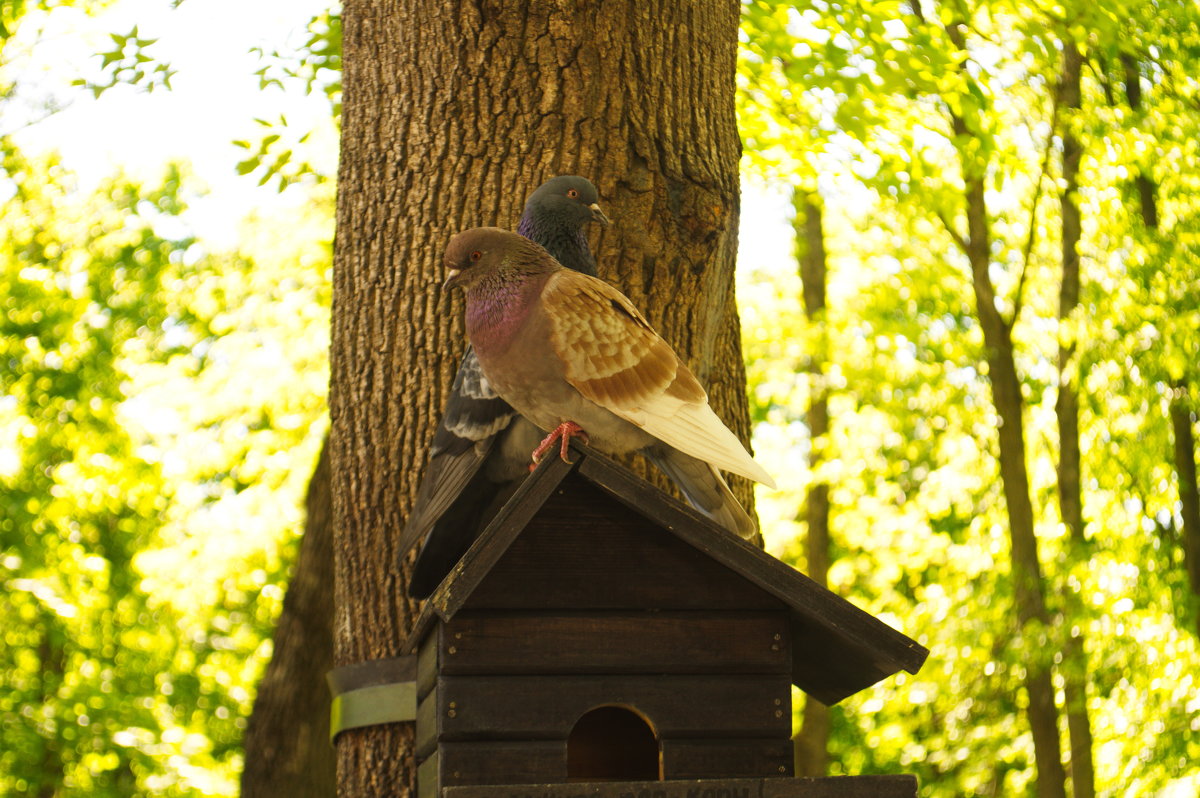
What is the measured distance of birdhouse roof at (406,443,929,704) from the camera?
2.28 metres

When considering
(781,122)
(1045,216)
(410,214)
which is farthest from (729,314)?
(1045,216)

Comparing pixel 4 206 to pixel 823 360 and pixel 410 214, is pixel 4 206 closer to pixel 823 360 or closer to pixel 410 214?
pixel 823 360

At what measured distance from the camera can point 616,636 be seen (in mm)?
2396

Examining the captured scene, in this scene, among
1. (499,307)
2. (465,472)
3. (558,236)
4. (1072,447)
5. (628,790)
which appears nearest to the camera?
(628,790)

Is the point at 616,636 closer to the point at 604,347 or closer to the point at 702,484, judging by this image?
the point at 702,484

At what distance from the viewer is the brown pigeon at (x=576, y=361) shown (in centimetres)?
241

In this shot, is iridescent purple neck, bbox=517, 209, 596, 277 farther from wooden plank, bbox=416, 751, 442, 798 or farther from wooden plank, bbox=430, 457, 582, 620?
wooden plank, bbox=416, 751, 442, 798

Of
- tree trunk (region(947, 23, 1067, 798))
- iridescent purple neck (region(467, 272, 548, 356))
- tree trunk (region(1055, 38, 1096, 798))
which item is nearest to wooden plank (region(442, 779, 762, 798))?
iridescent purple neck (region(467, 272, 548, 356))

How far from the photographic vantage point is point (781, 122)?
6449 mm

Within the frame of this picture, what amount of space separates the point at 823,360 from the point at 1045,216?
9.07 feet

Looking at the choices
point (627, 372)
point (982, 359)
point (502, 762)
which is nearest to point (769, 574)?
point (627, 372)

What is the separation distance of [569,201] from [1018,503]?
26.3 feet

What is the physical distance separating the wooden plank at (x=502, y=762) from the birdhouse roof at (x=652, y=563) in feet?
0.84

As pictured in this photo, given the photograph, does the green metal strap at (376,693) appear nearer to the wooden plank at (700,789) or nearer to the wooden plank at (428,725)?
the wooden plank at (428,725)
